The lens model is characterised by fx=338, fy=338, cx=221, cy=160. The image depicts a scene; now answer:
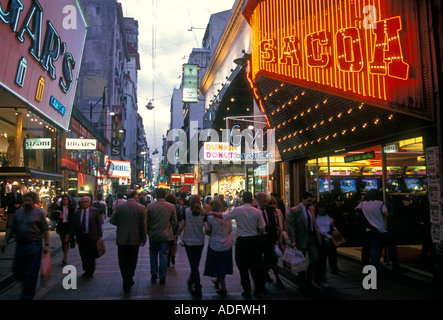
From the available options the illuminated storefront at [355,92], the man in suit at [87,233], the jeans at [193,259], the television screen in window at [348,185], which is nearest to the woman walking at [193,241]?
the jeans at [193,259]

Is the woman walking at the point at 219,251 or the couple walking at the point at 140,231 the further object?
the couple walking at the point at 140,231

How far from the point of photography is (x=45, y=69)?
11289mm

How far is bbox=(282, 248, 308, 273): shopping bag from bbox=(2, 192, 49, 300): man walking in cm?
435

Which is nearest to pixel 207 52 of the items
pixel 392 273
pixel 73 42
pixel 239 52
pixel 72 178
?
pixel 239 52

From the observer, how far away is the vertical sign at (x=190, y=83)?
34.3 meters

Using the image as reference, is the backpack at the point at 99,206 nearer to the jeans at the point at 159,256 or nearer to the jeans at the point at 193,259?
the jeans at the point at 159,256

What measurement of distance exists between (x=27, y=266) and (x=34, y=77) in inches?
285

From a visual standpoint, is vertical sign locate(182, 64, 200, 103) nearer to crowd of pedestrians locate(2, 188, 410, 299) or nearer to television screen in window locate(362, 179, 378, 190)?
television screen in window locate(362, 179, 378, 190)

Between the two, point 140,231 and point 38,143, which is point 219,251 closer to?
point 140,231

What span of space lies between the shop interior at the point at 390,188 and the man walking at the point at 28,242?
22.5 feet

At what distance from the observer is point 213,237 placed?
6316 mm

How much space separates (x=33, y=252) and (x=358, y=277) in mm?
6522

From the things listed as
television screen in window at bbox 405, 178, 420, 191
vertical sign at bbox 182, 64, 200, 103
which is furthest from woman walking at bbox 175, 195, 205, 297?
vertical sign at bbox 182, 64, 200, 103
